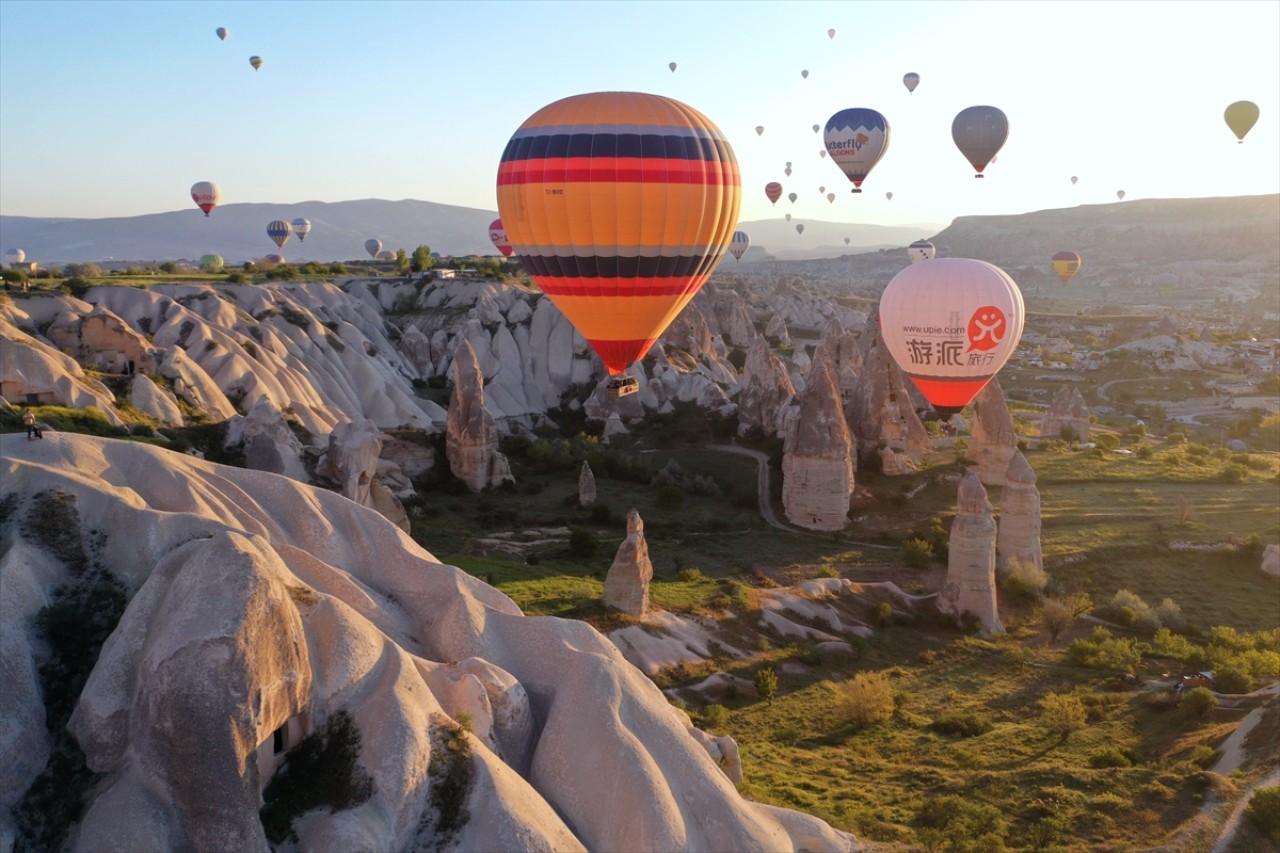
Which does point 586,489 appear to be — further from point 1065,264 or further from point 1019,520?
point 1065,264

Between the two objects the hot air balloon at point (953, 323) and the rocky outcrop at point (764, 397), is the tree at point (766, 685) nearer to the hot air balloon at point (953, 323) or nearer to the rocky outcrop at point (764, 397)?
the hot air balloon at point (953, 323)

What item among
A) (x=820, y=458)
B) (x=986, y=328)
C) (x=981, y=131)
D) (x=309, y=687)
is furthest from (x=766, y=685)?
(x=981, y=131)

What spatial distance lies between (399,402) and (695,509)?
65.5 feet

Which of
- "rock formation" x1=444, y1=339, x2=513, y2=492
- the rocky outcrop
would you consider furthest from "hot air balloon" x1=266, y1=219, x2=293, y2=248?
the rocky outcrop

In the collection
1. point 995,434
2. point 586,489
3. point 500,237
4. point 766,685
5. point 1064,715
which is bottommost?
point 766,685

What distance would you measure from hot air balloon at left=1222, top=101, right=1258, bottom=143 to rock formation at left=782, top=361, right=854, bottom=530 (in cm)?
3512

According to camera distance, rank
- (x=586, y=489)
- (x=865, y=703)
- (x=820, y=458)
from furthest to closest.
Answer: (x=586, y=489)
(x=820, y=458)
(x=865, y=703)

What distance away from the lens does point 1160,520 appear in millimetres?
37188

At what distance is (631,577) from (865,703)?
6.32 m

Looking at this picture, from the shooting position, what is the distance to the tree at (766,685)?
74.4ft

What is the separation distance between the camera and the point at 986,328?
29578mm

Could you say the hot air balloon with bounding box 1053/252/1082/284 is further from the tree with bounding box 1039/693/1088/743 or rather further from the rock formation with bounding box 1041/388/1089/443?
the tree with bounding box 1039/693/1088/743

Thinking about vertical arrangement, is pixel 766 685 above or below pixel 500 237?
below

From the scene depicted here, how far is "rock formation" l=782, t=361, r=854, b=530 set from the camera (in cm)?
3584
